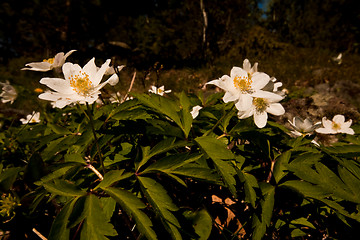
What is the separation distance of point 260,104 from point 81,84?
1.16 metres

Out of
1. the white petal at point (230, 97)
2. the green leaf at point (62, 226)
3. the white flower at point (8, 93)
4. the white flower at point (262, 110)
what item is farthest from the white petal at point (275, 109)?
the white flower at point (8, 93)

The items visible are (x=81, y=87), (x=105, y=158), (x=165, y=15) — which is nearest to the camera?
(x=81, y=87)

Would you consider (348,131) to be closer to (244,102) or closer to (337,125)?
(337,125)

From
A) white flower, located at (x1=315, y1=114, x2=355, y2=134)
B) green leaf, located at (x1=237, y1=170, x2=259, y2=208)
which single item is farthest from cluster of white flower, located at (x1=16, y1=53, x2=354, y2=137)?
white flower, located at (x1=315, y1=114, x2=355, y2=134)

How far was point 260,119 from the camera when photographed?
133 cm

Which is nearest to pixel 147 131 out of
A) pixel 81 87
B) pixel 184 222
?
pixel 81 87

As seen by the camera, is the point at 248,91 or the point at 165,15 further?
the point at 165,15

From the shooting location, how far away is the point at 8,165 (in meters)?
1.93

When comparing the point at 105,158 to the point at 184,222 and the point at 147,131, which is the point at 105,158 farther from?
the point at 184,222

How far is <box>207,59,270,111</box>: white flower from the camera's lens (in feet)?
4.08

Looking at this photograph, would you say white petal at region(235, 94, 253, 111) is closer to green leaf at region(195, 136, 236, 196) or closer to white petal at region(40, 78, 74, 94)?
green leaf at region(195, 136, 236, 196)

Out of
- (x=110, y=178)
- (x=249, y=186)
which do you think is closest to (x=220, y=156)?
(x=249, y=186)

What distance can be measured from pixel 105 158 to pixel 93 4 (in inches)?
565

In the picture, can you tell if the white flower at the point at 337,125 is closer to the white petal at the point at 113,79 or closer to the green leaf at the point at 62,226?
the white petal at the point at 113,79
